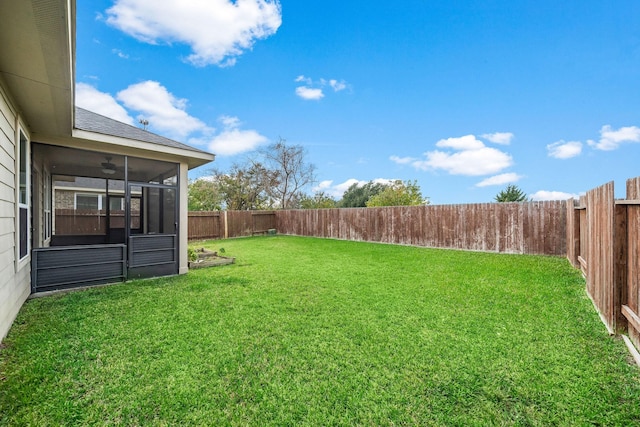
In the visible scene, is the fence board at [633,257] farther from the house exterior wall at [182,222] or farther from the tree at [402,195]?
the tree at [402,195]

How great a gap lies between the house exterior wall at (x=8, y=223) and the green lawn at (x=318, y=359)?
26 cm

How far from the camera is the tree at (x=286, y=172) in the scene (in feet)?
68.8

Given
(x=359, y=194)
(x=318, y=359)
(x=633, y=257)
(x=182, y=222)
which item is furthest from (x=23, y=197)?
(x=359, y=194)

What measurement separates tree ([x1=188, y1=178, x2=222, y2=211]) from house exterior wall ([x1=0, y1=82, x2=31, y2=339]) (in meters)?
16.6

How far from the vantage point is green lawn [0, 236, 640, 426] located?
1.73 m

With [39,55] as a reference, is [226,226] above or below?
below

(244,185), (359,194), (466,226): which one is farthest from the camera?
(359,194)

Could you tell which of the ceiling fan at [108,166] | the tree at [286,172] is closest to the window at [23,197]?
the ceiling fan at [108,166]

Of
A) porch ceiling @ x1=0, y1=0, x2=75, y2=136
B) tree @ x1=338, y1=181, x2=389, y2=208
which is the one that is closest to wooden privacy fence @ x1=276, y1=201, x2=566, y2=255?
porch ceiling @ x1=0, y1=0, x2=75, y2=136

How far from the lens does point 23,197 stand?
3895mm

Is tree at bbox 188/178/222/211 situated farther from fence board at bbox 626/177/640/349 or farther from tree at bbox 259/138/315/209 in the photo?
fence board at bbox 626/177/640/349

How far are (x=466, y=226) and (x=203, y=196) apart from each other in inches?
667

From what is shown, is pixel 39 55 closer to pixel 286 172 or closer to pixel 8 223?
pixel 8 223

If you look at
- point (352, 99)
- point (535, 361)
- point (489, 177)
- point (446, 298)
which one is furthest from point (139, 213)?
point (489, 177)
